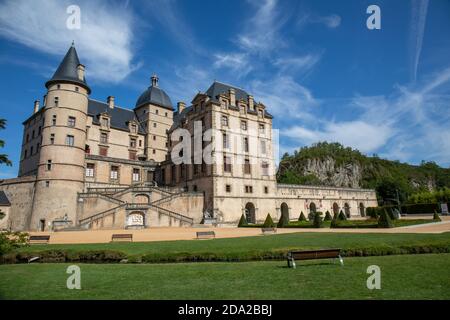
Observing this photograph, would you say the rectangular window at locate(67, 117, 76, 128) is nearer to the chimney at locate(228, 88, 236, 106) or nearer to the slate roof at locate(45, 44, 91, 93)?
the slate roof at locate(45, 44, 91, 93)

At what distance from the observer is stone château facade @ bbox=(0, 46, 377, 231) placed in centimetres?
3491

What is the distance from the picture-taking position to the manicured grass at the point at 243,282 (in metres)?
6.82

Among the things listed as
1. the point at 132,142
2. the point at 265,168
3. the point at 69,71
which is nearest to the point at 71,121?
the point at 69,71

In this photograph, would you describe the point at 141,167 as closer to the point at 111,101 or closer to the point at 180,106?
the point at 111,101

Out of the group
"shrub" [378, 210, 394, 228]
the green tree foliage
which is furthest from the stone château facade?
the green tree foliage

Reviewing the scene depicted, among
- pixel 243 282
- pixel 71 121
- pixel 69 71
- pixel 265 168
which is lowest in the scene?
pixel 243 282

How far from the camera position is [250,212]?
43.5 meters

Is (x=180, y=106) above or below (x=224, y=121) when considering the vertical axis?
above

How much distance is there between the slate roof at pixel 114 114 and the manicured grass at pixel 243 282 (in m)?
39.7

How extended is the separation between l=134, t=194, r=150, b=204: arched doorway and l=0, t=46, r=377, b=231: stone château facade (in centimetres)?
12

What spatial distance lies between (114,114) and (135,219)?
23.7m

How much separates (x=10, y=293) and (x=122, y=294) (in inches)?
108
